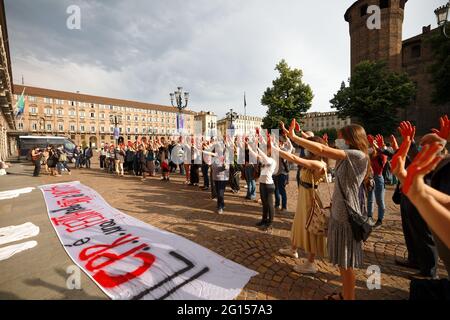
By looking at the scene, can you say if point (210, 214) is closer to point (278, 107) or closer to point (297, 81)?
point (278, 107)

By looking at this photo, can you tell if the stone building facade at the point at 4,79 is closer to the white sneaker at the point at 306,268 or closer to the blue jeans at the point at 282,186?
the blue jeans at the point at 282,186

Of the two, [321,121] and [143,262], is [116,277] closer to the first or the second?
[143,262]

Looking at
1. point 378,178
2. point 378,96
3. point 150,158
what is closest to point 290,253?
Result: point 378,178

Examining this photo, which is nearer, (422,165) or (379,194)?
(422,165)

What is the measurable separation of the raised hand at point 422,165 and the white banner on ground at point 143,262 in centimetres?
252

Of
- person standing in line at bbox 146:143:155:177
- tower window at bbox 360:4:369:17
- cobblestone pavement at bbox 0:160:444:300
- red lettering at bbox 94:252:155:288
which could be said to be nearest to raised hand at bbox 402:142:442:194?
cobblestone pavement at bbox 0:160:444:300

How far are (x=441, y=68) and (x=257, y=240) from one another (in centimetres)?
3022

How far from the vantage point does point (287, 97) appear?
102ft

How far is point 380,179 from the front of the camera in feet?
17.2

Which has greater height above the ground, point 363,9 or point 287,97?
point 363,9

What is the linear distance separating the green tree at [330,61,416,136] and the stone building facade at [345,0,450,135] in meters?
7.00

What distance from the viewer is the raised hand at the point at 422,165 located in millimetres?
1135

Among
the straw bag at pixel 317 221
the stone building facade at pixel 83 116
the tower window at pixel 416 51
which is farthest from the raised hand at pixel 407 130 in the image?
the stone building facade at pixel 83 116

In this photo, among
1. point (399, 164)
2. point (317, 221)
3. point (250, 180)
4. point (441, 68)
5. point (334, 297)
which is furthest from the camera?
point (441, 68)
